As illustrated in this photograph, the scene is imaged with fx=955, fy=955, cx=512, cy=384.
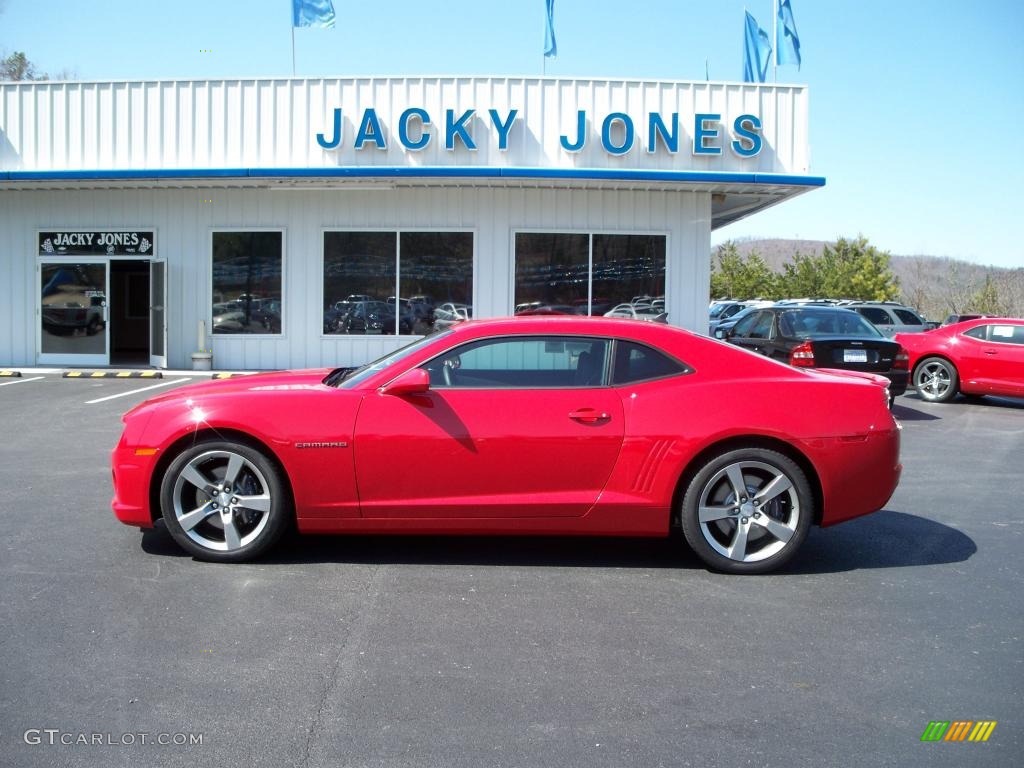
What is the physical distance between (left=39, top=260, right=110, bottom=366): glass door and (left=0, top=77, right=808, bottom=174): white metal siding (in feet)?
6.91

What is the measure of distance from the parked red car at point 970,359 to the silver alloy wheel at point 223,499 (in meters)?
11.8

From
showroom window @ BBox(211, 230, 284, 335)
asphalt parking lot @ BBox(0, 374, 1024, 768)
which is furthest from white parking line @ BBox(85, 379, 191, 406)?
asphalt parking lot @ BBox(0, 374, 1024, 768)

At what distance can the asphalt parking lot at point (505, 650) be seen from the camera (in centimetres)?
338

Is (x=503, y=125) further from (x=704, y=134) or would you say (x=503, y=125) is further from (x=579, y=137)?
(x=704, y=134)

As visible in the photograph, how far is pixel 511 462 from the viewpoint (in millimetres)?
5258

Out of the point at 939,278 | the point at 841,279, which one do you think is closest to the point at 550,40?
the point at 841,279

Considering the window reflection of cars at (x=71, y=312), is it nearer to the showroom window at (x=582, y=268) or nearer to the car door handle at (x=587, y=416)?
the showroom window at (x=582, y=268)

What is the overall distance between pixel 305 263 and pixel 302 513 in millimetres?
12330

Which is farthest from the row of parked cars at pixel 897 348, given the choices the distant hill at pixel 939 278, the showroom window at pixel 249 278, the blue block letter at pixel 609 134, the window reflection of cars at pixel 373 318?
the distant hill at pixel 939 278

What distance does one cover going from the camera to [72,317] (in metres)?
17.9

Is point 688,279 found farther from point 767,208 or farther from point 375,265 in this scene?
point 375,265

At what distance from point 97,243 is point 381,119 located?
5.86 m

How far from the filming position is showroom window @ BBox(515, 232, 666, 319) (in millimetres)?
16812

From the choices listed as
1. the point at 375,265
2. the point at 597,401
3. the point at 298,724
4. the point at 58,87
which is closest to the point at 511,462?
the point at 597,401
